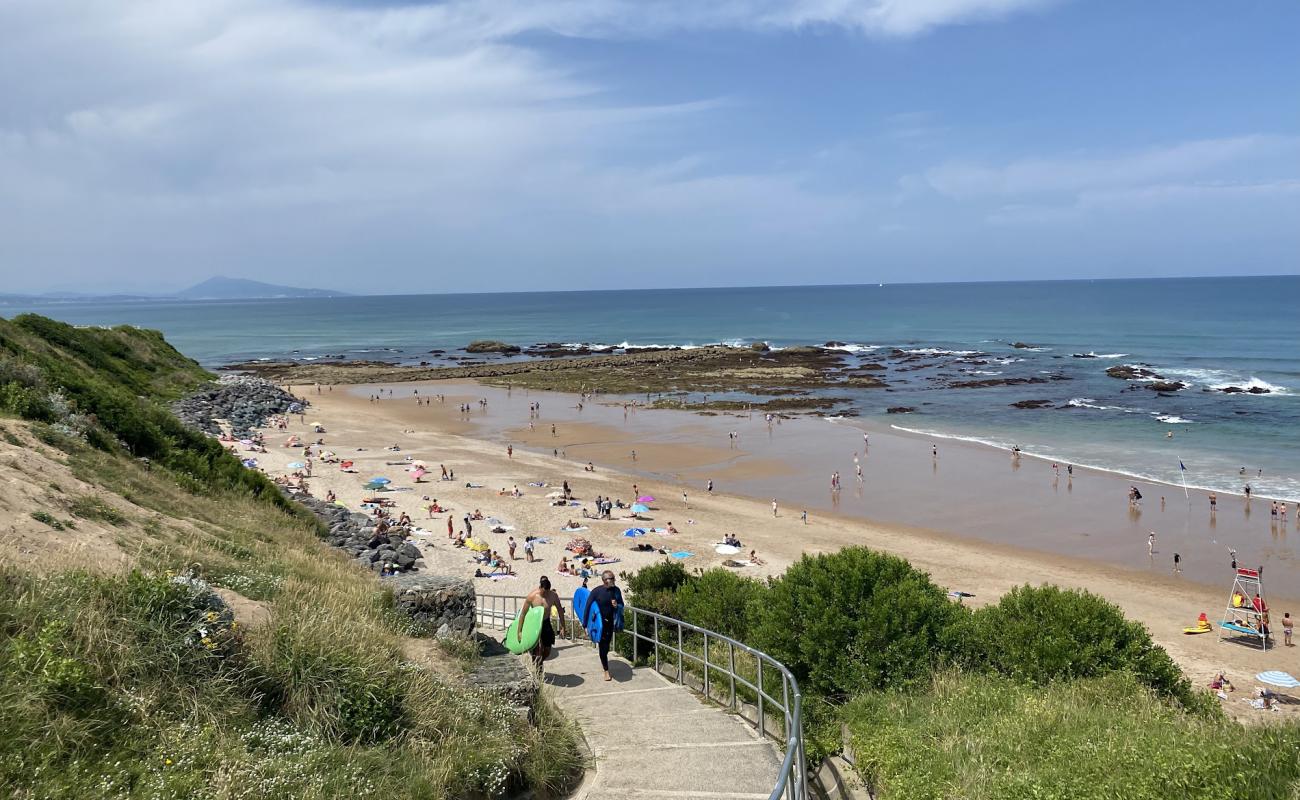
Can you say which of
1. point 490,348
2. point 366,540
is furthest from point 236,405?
point 490,348

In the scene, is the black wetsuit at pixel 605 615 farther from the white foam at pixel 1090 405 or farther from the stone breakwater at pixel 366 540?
the white foam at pixel 1090 405

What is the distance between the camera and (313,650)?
5.85 metres

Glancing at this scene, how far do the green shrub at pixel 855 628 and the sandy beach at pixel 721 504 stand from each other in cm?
884

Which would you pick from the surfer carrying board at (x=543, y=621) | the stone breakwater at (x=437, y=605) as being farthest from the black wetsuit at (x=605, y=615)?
the stone breakwater at (x=437, y=605)

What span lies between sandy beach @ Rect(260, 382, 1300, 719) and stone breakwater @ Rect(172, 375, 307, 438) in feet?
5.74

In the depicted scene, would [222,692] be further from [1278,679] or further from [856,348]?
[856,348]

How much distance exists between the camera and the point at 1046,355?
73.8 m

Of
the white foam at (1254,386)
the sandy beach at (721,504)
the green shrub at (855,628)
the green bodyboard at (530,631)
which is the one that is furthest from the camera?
the white foam at (1254,386)

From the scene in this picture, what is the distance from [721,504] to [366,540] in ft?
43.9

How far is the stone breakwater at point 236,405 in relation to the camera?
129 feet

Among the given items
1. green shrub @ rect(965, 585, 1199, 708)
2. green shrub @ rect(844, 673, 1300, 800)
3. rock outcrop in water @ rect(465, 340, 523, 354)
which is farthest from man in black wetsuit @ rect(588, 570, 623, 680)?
rock outcrop in water @ rect(465, 340, 523, 354)

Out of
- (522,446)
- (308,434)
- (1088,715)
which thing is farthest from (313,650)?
(308,434)

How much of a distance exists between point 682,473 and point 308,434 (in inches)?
814

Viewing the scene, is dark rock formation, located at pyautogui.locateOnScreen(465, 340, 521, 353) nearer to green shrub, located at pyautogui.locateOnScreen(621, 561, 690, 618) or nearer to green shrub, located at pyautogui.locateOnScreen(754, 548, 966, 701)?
green shrub, located at pyautogui.locateOnScreen(621, 561, 690, 618)
